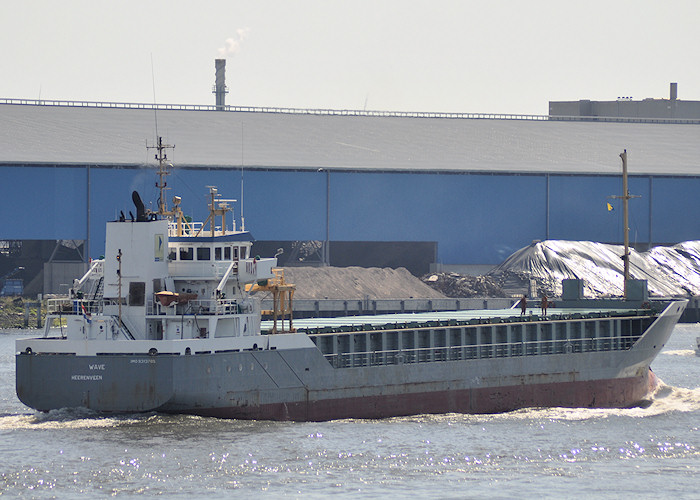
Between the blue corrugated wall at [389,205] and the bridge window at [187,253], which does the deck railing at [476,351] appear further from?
the blue corrugated wall at [389,205]

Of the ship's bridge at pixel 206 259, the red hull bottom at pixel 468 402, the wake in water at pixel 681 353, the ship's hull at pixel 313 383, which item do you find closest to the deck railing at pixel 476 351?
the ship's hull at pixel 313 383

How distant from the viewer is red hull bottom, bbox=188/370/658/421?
44.0 m

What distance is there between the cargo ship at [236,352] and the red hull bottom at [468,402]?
0.17 ft

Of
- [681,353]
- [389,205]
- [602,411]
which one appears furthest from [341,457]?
[389,205]

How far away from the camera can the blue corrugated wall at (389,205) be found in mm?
95750

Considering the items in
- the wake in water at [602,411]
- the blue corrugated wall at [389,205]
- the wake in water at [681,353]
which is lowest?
the wake in water at [602,411]

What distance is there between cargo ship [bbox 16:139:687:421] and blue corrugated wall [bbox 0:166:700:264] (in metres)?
45.3

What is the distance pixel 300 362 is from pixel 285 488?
10.2m

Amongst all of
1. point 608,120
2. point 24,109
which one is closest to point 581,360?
point 24,109

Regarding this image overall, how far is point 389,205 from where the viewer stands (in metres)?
102

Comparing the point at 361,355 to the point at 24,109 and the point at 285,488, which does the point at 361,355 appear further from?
the point at 24,109

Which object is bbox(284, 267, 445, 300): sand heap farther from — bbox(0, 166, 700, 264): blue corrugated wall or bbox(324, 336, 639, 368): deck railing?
bbox(324, 336, 639, 368): deck railing

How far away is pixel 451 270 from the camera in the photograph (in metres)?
104

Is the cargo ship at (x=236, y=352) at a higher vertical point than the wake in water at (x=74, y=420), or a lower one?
higher
